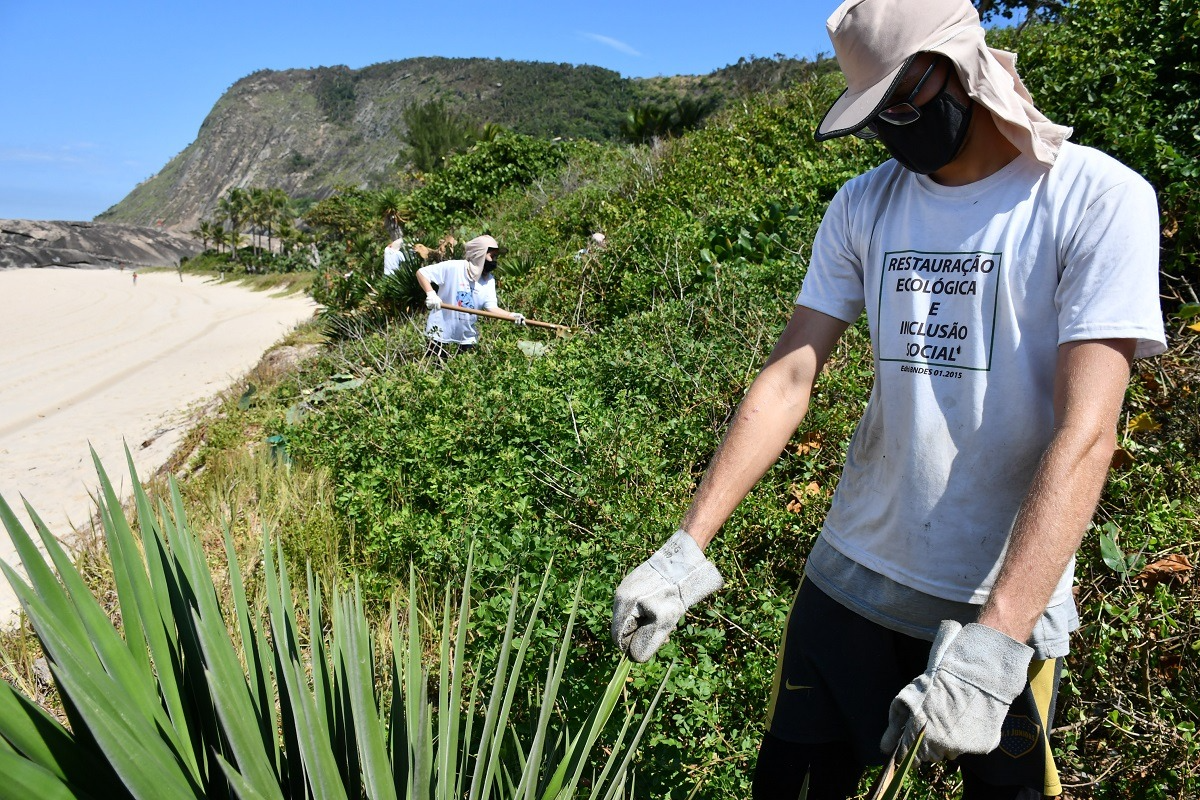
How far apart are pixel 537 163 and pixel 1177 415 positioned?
15284 millimetres

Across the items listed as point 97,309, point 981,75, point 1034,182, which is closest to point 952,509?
point 1034,182

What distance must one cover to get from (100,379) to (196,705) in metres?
15.5

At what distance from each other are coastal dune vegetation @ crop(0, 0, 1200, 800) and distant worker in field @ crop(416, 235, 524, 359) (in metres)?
0.29

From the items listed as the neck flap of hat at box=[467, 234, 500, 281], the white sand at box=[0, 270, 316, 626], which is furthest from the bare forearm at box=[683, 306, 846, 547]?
the neck flap of hat at box=[467, 234, 500, 281]

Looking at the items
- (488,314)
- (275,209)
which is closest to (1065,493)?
(488,314)

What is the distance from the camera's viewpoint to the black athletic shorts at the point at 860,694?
1561 mm

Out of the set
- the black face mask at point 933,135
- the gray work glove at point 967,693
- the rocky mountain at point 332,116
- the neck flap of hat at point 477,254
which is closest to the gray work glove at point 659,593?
the gray work glove at point 967,693

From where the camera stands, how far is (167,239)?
7338 cm

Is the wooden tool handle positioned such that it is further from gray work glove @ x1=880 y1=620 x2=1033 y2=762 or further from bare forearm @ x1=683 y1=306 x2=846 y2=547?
gray work glove @ x1=880 y1=620 x2=1033 y2=762

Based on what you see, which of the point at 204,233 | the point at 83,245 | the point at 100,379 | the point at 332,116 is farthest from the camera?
the point at 332,116

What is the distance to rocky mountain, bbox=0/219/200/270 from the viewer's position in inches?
2361

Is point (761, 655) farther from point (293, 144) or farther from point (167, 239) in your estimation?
point (293, 144)

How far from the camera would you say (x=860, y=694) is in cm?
169

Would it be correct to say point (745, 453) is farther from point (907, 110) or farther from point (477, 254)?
point (477, 254)
